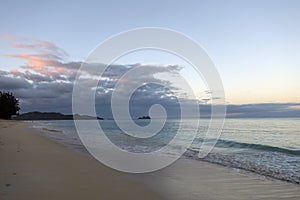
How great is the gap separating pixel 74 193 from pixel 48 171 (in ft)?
11.9

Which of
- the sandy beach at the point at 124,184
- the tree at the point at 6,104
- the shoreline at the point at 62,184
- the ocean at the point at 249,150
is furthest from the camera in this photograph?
the tree at the point at 6,104

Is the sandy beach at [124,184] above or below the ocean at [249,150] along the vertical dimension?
above

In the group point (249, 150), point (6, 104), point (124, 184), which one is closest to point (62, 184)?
point (124, 184)

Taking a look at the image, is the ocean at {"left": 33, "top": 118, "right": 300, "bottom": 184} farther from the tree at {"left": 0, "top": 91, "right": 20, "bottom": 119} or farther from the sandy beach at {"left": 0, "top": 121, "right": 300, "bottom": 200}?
the tree at {"left": 0, "top": 91, "right": 20, "bottom": 119}

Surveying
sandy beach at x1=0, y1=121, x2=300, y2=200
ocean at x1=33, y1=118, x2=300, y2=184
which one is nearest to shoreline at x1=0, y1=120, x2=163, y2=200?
sandy beach at x1=0, y1=121, x2=300, y2=200

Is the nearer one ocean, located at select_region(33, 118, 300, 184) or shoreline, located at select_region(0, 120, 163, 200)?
shoreline, located at select_region(0, 120, 163, 200)

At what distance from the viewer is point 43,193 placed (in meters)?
7.75

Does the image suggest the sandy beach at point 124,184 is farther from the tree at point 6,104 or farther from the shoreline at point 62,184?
the tree at point 6,104

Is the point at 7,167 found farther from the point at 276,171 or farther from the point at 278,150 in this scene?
the point at 278,150

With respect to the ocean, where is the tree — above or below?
above

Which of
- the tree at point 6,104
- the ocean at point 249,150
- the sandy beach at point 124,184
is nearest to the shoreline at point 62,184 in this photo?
the sandy beach at point 124,184

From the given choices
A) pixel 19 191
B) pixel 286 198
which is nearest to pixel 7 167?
pixel 19 191

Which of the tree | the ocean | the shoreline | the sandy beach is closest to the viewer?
the shoreline

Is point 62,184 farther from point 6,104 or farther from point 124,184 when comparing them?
point 6,104
